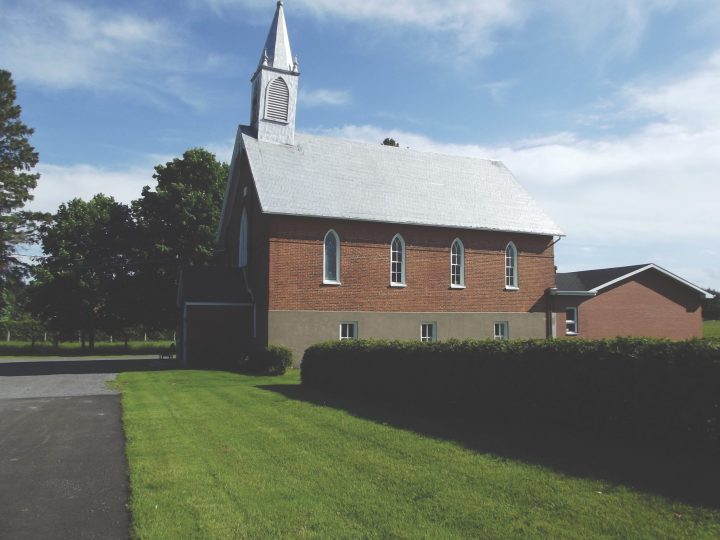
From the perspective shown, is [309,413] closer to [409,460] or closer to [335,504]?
[409,460]

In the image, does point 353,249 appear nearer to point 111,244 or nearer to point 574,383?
point 574,383

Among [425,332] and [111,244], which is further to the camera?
[111,244]

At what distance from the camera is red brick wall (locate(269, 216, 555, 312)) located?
86.8 feet

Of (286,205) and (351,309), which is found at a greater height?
(286,205)

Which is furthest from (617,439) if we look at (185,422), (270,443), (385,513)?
(185,422)

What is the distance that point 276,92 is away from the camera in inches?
1209

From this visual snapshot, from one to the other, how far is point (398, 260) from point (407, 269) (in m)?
0.61

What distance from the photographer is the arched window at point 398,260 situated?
28828 millimetres

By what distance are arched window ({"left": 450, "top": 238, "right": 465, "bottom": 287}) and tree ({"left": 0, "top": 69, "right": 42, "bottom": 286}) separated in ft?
103

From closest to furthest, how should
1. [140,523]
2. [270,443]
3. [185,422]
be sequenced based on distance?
[140,523] → [270,443] → [185,422]

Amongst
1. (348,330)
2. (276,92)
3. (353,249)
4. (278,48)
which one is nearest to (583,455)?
(348,330)

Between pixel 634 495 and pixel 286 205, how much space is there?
21.2 meters

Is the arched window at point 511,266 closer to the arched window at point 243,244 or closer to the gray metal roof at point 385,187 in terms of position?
the gray metal roof at point 385,187

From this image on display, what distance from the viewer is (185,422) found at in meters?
12.9
